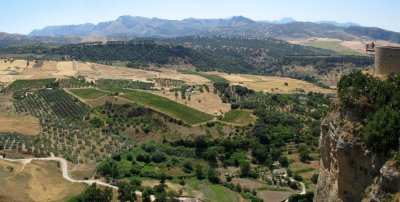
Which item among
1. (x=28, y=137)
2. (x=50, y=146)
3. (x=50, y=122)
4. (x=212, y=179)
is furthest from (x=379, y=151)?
(x=50, y=122)

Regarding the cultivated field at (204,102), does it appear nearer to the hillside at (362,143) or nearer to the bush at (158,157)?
the bush at (158,157)

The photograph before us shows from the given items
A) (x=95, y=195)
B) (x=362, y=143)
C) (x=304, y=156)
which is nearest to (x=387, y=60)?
(x=362, y=143)

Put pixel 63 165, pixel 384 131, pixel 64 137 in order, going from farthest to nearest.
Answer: pixel 64 137, pixel 63 165, pixel 384 131

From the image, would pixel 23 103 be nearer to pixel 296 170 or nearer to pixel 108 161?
pixel 108 161

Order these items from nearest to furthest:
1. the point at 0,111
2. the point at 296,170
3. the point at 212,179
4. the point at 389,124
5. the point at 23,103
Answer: the point at 389,124 < the point at 212,179 < the point at 296,170 < the point at 0,111 < the point at 23,103

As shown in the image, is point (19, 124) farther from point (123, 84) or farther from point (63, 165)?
point (123, 84)

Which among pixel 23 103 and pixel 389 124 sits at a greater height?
pixel 389 124
